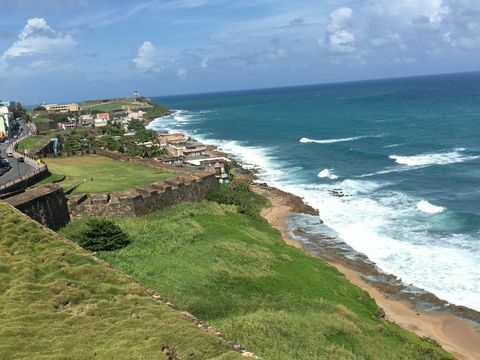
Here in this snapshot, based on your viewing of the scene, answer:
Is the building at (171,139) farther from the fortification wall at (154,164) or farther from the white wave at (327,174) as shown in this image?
the white wave at (327,174)

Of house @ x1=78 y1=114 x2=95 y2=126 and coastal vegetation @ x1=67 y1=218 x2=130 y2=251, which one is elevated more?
house @ x1=78 y1=114 x2=95 y2=126

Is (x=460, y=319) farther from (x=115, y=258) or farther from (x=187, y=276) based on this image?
(x=115, y=258)

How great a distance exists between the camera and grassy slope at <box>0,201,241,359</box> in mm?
11219

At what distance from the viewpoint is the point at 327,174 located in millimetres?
61688

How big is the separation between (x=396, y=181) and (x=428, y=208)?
11025mm

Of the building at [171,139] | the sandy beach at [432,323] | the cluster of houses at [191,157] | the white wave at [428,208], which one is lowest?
the sandy beach at [432,323]

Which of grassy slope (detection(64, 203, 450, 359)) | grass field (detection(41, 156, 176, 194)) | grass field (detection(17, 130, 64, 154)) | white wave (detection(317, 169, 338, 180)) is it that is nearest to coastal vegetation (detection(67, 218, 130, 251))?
grassy slope (detection(64, 203, 450, 359))

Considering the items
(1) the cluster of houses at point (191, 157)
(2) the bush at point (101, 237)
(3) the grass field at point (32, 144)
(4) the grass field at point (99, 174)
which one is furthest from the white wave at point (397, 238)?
(3) the grass field at point (32, 144)

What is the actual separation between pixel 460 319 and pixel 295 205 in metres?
23.7

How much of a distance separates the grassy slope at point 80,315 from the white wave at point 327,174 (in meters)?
44.9

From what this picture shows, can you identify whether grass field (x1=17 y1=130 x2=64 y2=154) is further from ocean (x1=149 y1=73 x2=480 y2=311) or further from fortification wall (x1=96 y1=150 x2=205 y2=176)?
ocean (x1=149 y1=73 x2=480 y2=311)

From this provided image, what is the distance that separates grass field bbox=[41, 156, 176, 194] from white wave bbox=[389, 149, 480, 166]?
33083 millimetres

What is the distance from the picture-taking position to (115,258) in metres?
25.0

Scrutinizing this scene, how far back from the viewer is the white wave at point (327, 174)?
60.1 m
